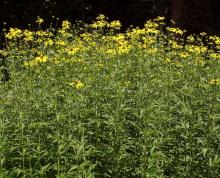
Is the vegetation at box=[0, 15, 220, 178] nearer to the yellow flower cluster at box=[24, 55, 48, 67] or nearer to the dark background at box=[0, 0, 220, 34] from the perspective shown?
the yellow flower cluster at box=[24, 55, 48, 67]

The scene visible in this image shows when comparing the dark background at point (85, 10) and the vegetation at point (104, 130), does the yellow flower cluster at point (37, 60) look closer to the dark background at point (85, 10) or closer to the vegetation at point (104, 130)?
the vegetation at point (104, 130)

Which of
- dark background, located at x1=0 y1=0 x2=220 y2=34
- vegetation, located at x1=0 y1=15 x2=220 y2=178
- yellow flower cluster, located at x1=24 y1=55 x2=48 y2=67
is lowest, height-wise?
vegetation, located at x1=0 y1=15 x2=220 y2=178

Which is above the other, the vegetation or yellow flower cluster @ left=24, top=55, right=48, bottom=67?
yellow flower cluster @ left=24, top=55, right=48, bottom=67

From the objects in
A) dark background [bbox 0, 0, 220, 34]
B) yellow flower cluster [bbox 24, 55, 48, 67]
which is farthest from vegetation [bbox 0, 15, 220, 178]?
dark background [bbox 0, 0, 220, 34]

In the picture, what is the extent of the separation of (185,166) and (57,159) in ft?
4.65

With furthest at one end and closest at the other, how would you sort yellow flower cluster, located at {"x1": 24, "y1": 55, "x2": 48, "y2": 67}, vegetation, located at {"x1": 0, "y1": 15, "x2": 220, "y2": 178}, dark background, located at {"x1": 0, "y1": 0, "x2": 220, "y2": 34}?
dark background, located at {"x1": 0, "y1": 0, "x2": 220, "y2": 34}, yellow flower cluster, located at {"x1": 24, "y1": 55, "x2": 48, "y2": 67}, vegetation, located at {"x1": 0, "y1": 15, "x2": 220, "y2": 178}

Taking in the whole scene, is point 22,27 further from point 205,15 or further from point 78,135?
point 78,135

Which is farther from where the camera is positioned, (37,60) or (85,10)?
(85,10)

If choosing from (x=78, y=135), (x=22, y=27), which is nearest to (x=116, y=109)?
(x=78, y=135)

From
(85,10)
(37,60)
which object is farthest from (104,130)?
(85,10)

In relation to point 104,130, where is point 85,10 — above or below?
above

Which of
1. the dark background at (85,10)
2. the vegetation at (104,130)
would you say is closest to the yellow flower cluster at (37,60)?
the vegetation at (104,130)

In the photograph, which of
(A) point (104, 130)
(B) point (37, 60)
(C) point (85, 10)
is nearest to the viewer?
(A) point (104, 130)

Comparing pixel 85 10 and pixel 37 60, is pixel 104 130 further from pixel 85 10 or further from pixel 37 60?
pixel 85 10
